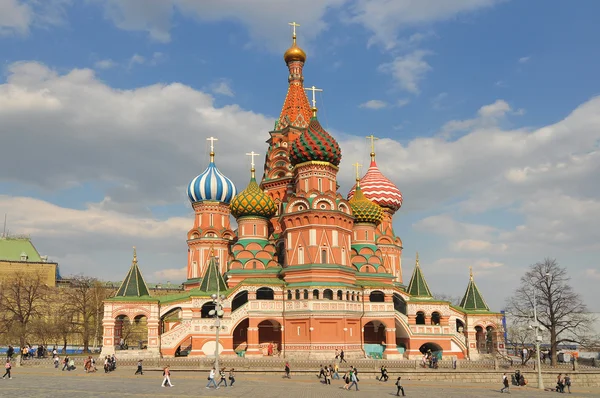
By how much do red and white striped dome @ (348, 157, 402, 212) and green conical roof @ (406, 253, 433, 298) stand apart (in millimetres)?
11217

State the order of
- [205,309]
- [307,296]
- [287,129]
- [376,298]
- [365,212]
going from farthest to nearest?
[287,129], [365,212], [376,298], [205,309], [307,296]

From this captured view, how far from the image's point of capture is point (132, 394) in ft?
72.0

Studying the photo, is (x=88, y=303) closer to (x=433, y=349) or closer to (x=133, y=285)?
(x=133, y=285)

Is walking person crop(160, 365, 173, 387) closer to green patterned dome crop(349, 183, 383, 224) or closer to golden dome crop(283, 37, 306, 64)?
green patterned dome crop(349, 183, 383, 224)

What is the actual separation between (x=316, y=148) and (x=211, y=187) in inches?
581

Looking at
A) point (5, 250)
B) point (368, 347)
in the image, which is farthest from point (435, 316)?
point (5, 250)

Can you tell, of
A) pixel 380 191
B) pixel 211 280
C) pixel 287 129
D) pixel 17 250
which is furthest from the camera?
pixel 17 250

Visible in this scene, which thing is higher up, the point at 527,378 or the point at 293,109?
the point at 293,109

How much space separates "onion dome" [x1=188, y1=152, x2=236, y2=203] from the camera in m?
55.0

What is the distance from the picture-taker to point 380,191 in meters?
59.5

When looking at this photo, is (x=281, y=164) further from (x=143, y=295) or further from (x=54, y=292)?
(x=54, y=292)

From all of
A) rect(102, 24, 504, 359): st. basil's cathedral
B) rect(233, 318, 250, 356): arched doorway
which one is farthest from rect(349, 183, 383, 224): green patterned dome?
rect(233, 318, 250, 356): arched doorway

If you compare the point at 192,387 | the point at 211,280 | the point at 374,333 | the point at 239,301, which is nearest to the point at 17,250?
the point at 239,301

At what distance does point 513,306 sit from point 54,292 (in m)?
53.9
